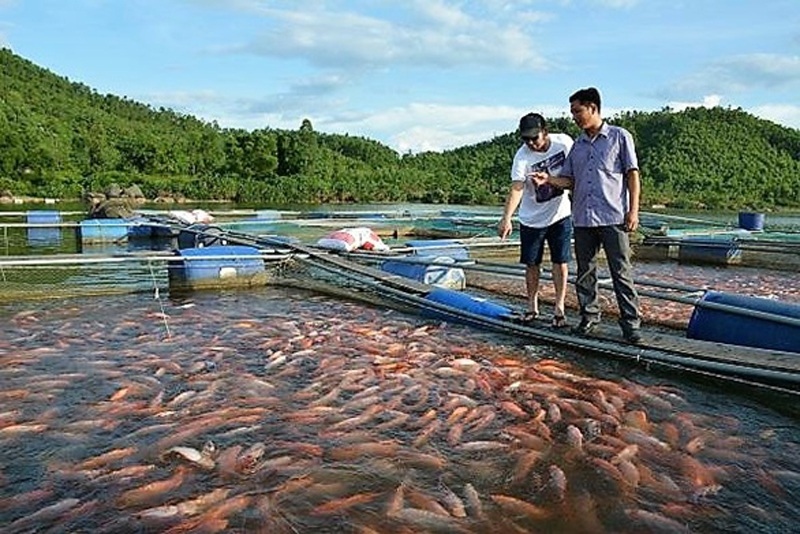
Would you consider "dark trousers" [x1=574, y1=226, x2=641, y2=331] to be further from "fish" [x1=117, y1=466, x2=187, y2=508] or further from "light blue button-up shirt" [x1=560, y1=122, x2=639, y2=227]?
"fish" [x1=117, y1=466, x2=187, y2=508]

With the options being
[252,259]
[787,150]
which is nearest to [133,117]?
[787,150]

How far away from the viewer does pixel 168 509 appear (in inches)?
144

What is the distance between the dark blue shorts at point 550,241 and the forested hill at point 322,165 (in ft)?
214

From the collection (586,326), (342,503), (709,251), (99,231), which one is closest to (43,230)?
(99,231)

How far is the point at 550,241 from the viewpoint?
728cm

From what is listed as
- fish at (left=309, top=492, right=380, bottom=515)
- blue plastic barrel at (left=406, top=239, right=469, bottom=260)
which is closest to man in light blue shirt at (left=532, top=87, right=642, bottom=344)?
fish at (left=309, top=492, right=380, bottom=515)

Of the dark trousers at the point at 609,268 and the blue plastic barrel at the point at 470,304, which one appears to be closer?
the dark trousers at the point at 609,268

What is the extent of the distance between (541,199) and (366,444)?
12.0 ft

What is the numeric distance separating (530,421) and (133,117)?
7004 inches

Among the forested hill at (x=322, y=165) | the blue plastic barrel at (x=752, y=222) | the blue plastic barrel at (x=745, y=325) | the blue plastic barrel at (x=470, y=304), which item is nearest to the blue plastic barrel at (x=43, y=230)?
the blue plastic barrel at (x=470, y=304)

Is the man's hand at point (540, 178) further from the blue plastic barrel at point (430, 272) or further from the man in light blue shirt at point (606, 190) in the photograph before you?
the blue plastic barrel at point (430, 272)

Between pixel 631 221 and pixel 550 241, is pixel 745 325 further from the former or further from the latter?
pixel 550 241

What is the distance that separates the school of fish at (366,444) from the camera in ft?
12.2

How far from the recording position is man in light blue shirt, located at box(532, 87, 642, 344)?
6227mm
